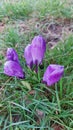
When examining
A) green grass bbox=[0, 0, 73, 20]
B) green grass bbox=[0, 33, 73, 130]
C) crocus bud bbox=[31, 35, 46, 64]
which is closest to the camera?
green grass bbox=[0, 33, 73, 130]

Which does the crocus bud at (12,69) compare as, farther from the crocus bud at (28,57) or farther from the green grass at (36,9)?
the green grass at (36,9)

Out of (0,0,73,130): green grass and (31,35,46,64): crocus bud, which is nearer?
(0,0,73,130): green grass

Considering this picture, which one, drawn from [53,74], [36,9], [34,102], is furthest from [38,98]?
[36,9]

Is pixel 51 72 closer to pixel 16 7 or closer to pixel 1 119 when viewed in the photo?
→ pixel 1 119

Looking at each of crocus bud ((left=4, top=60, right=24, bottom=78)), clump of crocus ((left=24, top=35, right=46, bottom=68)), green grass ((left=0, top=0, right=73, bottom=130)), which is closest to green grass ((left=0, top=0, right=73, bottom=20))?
green grass ((left=0, top=0, right=73, bottom=130))


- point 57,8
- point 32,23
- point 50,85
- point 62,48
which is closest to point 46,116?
point 50,85

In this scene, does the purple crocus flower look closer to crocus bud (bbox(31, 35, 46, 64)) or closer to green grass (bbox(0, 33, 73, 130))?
green grass (bbox(0, 33, 73, 130))

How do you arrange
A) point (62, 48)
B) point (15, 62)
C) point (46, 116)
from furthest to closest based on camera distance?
point (62, 48), point (15, 62), point (46, 116)
